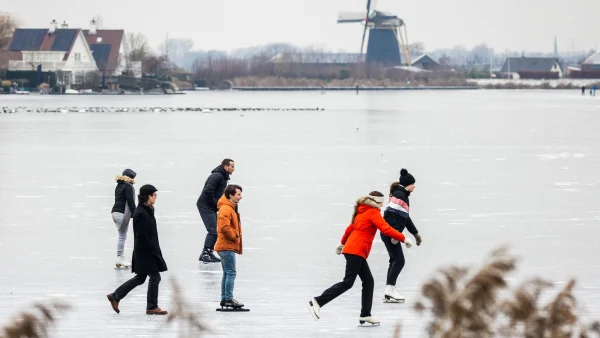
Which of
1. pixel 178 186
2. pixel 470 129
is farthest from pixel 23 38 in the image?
pixel 178 186

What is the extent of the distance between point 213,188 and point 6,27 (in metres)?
135

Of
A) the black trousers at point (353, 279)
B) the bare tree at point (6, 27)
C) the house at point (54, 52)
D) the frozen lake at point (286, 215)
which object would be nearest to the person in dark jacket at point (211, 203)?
the frozen lake at point (286, 215)

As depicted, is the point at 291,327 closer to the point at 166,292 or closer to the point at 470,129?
the point at 166,292

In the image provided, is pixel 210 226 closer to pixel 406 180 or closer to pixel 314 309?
pixel 406 180

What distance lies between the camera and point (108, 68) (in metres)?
122

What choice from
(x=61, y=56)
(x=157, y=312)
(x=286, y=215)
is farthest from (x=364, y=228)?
(x=61, y=56)

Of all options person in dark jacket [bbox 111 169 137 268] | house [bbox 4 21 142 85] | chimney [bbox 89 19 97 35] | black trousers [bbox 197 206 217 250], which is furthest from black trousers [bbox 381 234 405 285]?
chimney [bbox 89 19 97 35]

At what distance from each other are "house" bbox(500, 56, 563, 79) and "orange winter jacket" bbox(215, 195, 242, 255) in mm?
175754

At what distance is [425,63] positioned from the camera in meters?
178

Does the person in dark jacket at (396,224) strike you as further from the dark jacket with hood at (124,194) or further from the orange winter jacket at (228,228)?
the dark jacket with hood at (124,194)

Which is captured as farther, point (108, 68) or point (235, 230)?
point (108, 68)

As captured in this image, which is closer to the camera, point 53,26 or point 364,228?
point 364,228

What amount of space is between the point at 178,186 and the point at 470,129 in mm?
25696

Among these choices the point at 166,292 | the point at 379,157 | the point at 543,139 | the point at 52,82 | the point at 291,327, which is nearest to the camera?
the point at 291,327
